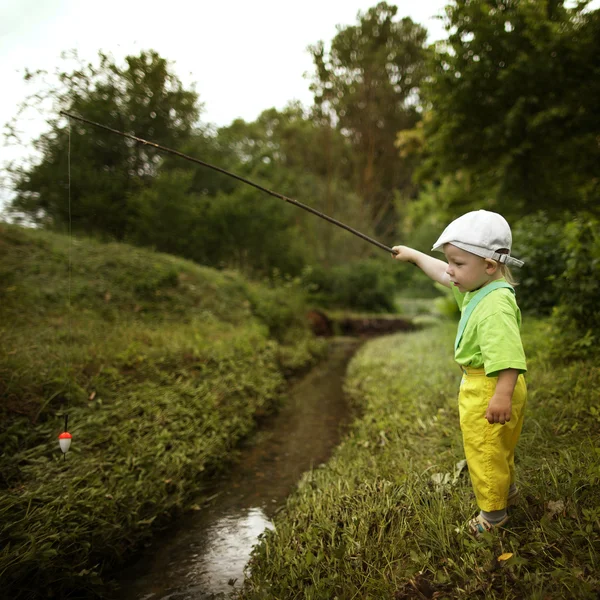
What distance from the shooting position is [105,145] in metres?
10.4

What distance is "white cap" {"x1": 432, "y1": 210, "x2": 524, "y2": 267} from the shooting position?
223 centimetres

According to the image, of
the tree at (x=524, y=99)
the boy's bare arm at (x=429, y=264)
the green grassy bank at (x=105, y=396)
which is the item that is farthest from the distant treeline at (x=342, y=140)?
the boy's bare arm at (x=429, y=264)

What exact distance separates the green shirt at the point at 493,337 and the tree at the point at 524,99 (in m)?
5.58

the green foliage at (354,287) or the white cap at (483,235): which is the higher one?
the white cap at (483,235)

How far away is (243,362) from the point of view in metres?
7.23

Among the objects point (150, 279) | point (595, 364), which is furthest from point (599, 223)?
point (150, 279)

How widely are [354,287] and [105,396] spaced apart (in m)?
14.5

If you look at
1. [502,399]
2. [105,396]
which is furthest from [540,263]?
[105,396]

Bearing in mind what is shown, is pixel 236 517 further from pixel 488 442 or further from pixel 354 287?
pixel 354 287

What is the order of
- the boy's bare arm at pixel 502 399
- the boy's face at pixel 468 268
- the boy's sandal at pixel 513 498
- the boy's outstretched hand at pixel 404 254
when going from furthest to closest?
the boy's outstretched hand at pixel 404 254, the boy's sandal at pixel 513 498, the boy's face at pixel 468 268, the boy's bare arm at pixel 502 399

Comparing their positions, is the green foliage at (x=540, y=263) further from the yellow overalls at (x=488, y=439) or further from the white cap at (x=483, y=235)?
the yellow overalls at (x=488, y=439)

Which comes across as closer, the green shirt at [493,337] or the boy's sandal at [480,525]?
the green shirt at [493,337]

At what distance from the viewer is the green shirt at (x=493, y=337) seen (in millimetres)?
2072

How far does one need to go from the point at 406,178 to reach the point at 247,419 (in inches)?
835
